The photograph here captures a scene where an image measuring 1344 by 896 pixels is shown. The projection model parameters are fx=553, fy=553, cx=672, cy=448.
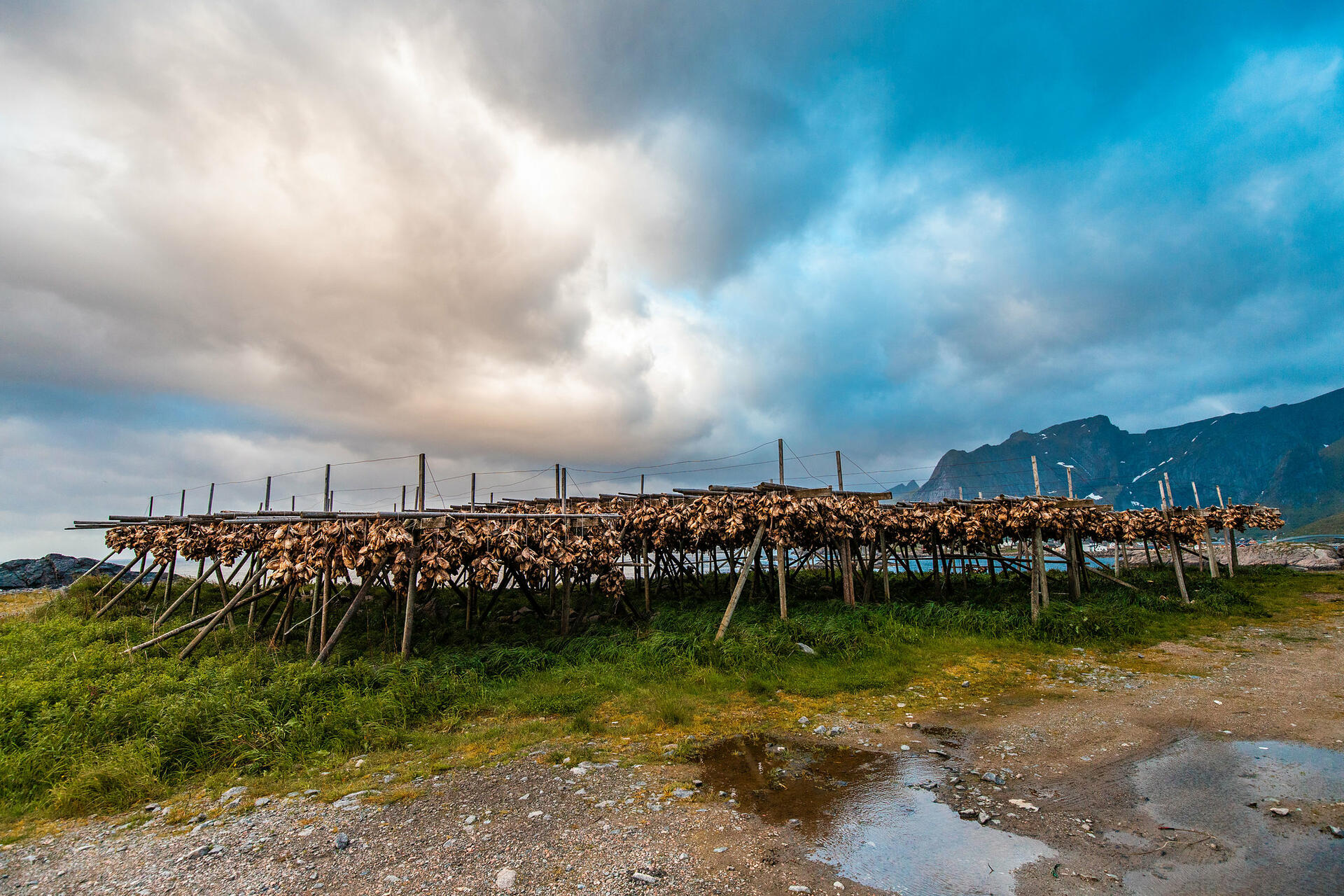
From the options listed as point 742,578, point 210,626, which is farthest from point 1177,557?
point 210,626

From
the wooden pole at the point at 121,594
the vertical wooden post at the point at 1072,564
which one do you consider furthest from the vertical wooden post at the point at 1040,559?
the wooden pole at the point at 121,594

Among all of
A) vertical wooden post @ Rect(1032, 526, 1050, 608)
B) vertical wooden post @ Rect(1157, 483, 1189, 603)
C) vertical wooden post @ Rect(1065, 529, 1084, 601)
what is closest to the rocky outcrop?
→ vertical wooden post @ Rect(1032, 526, 1050, 608)

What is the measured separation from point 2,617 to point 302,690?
1594cm

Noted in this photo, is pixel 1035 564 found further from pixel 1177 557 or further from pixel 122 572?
pixel 122 572

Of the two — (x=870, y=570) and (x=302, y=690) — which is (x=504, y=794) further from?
(x=870, y=570)

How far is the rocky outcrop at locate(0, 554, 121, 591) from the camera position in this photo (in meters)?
26.5

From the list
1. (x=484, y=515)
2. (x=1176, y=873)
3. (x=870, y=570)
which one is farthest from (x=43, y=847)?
(x=870, y=570)

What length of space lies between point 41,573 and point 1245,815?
142 ft

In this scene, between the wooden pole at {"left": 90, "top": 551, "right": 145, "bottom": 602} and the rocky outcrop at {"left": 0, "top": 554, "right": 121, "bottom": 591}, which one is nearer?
the wooden pole at {"left": 90, "top": 551, "right": 145, "bottom": 602}

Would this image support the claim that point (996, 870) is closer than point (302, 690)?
Yes

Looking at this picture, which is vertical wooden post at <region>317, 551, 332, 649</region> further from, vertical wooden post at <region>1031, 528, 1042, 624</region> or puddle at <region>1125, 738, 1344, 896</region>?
vertical wooden post at <region>1031, 528, 1042, 624</region>

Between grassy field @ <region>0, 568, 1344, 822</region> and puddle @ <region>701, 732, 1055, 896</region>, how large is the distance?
1.24 metres

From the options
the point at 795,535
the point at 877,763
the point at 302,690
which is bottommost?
the point at 877,763

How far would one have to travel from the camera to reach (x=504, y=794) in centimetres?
650
